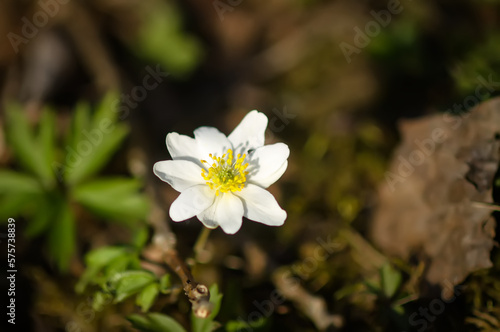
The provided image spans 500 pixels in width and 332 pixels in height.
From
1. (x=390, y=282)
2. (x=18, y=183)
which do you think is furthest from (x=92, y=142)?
(x=390, y=282)

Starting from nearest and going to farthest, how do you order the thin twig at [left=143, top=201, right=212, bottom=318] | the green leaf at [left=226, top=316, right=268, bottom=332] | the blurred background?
the thin twig at [left=143, top=201, right=212, bottom=318]
the green leaf at [left=226, top=316, right=268, bottom=332]
the blurred background

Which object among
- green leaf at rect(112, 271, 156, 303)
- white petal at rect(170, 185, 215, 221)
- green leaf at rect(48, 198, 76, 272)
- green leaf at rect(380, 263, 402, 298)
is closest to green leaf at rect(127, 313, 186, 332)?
green leaf at rect(112, 271, 156, 303)

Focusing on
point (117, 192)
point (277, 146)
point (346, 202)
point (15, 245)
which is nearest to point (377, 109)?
point (346, 202)

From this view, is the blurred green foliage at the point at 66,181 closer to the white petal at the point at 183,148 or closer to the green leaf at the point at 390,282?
the white petal at the point at 183,148

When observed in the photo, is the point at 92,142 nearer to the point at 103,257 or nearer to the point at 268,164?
the point at 103,257

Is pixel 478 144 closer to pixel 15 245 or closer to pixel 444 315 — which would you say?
pixel 444 315

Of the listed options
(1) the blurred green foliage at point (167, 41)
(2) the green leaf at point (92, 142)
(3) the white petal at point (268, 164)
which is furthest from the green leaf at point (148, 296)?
(1) the blurred green foliage at point (167, 41)

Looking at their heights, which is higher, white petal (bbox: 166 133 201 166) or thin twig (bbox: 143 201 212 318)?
white petal (bbox: 166 133 201 166)

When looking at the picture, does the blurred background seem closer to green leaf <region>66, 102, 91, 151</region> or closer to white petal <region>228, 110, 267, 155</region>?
green leaf <region>66, 102, 91, 151</region>
